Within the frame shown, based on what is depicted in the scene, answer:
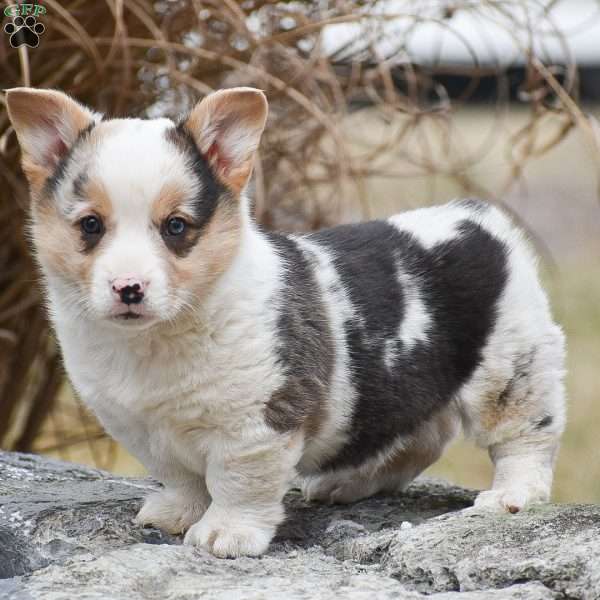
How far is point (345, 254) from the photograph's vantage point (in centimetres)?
314

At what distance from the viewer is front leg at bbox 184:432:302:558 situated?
9.04 feet

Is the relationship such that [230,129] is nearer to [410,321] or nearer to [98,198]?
[98,198]

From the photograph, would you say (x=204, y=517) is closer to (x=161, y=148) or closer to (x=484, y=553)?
(x=484, y=553)

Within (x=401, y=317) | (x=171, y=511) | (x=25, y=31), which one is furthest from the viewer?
(x=25, y=31)

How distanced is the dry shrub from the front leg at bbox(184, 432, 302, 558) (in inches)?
45.8

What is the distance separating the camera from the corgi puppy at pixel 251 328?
8.65ft

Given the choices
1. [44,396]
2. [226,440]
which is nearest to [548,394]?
[226,440]

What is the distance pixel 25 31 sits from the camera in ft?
13.1

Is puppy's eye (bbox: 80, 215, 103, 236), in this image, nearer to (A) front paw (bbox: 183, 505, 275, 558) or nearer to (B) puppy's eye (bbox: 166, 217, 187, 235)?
(B) puppy's eye (bbox: 166, 217, 187, 235)

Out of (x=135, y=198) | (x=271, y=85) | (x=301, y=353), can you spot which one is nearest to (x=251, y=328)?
(x=301, y=353)

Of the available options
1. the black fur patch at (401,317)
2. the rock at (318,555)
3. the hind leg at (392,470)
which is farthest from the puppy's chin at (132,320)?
the hind leg at (392,470)

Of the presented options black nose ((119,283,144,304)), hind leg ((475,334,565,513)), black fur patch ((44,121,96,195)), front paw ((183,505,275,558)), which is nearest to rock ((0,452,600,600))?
front paw ((183,505,275,558))

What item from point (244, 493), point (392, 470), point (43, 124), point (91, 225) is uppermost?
point (43, 124)

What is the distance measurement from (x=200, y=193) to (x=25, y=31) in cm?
158
